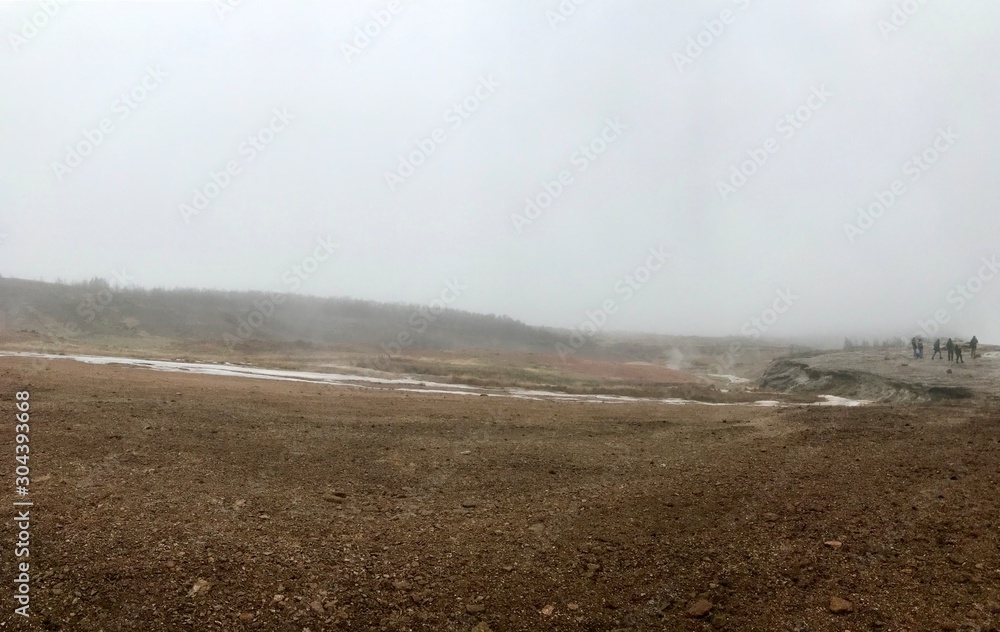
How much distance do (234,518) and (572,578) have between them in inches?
168

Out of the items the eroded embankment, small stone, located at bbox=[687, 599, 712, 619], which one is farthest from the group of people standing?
small stone, located at bbox=[687, 599, 712, 619]

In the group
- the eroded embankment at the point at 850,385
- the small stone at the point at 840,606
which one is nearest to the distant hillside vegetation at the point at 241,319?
the eroded embankment at the point at 850,385

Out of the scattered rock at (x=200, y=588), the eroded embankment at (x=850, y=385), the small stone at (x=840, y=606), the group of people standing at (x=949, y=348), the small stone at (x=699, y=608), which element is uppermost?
the group of people standing at (x=949, y=348)

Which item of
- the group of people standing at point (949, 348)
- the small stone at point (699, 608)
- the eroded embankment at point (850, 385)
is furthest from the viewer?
the group of people standing at point (949, 348)

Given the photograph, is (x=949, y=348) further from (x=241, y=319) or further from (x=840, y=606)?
(x=241, y=319)

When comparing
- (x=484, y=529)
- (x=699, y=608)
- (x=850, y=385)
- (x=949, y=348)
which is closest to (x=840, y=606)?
(x=699, y=608)

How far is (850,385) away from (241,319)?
61026 mm

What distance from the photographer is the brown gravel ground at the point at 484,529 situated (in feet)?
18.4

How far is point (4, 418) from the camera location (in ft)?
35.9

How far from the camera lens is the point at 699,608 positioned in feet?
18.8

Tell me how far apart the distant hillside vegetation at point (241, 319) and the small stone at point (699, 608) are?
50774mm

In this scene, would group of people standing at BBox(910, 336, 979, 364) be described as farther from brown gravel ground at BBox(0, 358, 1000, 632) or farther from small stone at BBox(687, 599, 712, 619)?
small stone at BBox(687, 599, 712, 619)

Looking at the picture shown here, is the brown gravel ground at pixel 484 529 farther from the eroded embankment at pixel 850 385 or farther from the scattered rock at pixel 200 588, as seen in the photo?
the eroded embankment at pixel 850 385

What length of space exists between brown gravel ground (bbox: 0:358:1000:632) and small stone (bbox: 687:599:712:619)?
4 cm
